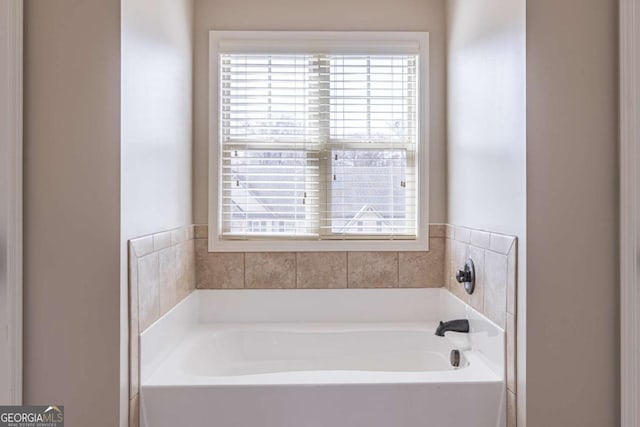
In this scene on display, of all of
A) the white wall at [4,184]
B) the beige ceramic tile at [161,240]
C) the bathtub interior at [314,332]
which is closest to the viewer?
the white wall at [4,184]

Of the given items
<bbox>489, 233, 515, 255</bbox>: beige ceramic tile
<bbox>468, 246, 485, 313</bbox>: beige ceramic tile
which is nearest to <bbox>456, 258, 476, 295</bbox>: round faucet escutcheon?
<bbox>468, 246, 485, 313</bbox>: beige ceramic tile

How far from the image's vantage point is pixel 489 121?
1.75 metres

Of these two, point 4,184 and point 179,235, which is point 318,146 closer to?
point 179,235

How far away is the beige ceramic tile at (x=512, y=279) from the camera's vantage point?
1498mm

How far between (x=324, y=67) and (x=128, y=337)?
1.68 m

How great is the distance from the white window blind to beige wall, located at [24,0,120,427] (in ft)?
3.24

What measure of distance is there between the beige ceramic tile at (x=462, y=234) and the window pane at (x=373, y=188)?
10.7 inches

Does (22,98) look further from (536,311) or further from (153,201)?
(536,311)

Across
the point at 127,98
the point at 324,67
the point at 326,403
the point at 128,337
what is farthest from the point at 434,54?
the point at 128,337

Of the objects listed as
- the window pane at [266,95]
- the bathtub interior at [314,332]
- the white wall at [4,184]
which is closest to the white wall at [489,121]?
the bathtub interior at [314,332]

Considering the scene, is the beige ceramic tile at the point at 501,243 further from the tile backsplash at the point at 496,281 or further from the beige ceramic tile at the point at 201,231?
the beige ceramic tile at the point at 201,231

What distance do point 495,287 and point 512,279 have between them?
166 mm

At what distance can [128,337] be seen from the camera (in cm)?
147

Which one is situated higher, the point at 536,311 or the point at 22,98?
the point at 22,98
